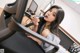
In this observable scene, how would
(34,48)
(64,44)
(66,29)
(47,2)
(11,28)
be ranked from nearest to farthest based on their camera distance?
(11,28) < (34,48) < (64,44) < (66,29) < (47,2)

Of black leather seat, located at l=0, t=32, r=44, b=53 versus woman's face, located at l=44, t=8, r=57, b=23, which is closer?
black leather seat, located at l=0, t=32, r=44, b=53

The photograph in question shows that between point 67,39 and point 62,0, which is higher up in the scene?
point 62,0

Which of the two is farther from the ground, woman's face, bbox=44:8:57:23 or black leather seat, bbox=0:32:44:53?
black leather seat, bbox=0:32:44:53

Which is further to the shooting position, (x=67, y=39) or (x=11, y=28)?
(x=67, y=39)

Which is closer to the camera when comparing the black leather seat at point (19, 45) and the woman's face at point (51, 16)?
the black leather seat at point (19, 45)

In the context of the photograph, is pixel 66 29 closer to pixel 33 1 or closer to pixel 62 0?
pixel 62 0

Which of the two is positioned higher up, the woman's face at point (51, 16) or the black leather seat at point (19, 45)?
the black leather seat at point (19, 45)

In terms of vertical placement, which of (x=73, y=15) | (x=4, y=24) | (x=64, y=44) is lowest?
(x=64, y=44)

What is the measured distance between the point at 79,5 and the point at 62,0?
36 cm

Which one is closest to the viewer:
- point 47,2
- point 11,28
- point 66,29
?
point 11,28

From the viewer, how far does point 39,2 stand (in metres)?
3.40

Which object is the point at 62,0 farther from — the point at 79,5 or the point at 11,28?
the point at 11,28

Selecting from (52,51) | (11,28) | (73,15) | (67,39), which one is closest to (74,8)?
(73,15)

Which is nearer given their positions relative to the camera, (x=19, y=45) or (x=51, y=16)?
(x=19, y=45)
